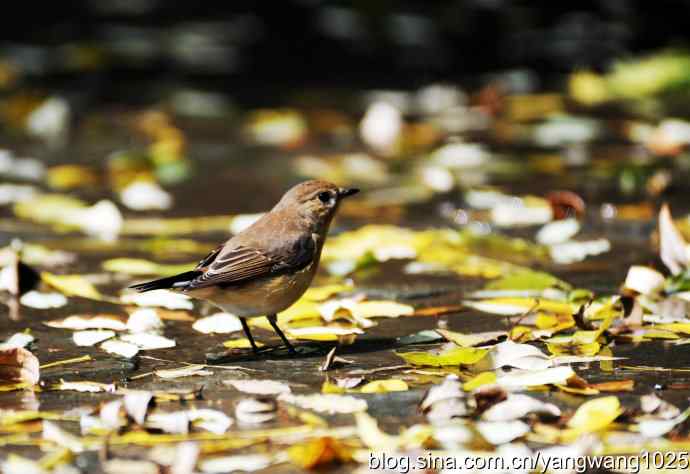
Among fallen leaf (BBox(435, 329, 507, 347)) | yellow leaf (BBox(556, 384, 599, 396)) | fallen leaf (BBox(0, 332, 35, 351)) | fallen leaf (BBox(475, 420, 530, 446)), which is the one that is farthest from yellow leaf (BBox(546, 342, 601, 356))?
fallen leaf (BBox(0, 332, 35, 351))

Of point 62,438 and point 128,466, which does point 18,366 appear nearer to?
point 62,438

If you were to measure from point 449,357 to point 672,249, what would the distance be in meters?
1.48

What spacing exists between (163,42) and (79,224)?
16.4 ft

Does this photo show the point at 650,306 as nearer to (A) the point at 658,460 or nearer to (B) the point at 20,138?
(A) the point at 658,460

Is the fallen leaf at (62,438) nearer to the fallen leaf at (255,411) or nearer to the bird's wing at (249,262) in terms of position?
the fallen leaf at (255,411)

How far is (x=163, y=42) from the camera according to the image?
35.4ft

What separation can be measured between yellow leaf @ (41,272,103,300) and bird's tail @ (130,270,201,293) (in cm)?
95

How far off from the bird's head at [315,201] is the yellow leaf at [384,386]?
1001mm

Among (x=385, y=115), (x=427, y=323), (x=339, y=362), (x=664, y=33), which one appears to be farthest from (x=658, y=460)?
(x=664, y=33)

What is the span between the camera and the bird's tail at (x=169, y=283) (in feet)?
12.8

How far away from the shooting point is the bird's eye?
4602 millimetres

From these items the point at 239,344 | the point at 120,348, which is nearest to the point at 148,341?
the point at 120,348

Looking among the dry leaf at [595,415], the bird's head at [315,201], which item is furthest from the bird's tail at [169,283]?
the dry leaf at [595,415]

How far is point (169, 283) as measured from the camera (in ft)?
13.0
